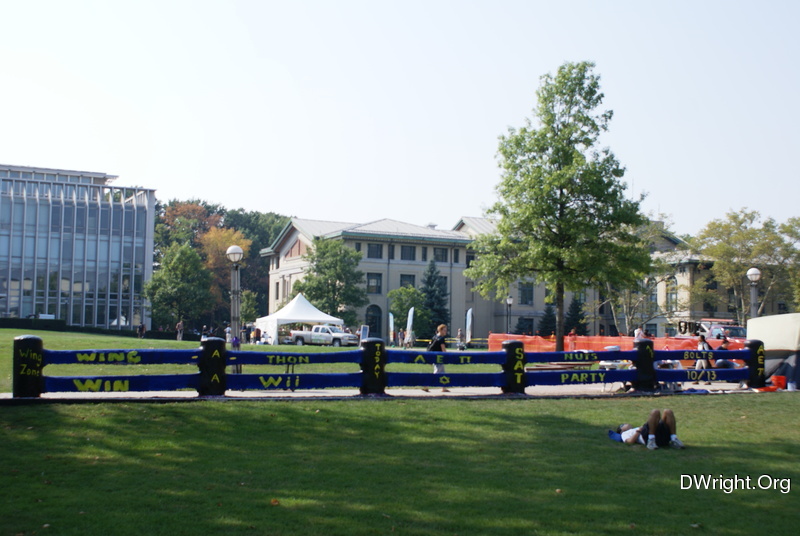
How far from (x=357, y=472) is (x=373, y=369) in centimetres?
584

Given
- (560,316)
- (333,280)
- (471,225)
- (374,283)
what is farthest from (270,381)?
(471,225)

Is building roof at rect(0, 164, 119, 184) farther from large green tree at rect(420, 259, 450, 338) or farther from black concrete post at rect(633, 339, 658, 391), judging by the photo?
black concrete post at rect(633, 339, 658, 391)

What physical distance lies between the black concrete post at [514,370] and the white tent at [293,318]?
33.9m

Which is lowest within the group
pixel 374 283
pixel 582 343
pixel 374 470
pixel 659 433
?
pixel 374 470

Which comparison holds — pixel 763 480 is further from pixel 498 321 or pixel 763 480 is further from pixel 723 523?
pixel 498 321

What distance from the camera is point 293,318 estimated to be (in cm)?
4950

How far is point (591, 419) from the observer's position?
46.4 feet

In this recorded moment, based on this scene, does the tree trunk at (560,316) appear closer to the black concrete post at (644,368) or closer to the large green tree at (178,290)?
the black concrete post at (644,368)

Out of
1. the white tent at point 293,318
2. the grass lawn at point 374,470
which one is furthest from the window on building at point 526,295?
the grass lawn at point 374,470

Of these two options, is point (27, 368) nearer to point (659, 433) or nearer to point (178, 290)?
point (659, 433)

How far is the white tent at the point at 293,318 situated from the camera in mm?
49487

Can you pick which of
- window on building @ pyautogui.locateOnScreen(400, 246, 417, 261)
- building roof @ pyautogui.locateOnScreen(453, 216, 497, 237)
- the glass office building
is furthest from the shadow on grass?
the glass office building

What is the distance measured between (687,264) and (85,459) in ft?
216

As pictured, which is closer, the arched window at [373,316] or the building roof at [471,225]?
the arched window at [373,316]
